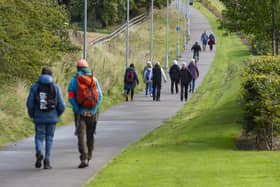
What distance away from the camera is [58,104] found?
45.6ft

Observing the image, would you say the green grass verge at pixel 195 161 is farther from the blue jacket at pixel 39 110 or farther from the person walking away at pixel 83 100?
the blue jacket at pixel 39 110

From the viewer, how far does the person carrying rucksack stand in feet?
45.0

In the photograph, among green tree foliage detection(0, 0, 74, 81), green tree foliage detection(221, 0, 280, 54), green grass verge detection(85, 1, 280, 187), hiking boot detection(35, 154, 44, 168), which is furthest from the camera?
green tree foliage detection(221, 0, 280, 54)

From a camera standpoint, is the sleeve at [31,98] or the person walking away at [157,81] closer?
the sleeve at [31,98]

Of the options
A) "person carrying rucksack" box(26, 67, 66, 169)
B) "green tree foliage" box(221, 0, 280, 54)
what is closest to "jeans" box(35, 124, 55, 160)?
"person carrying rucksack" box(26, 67, 66, 169)

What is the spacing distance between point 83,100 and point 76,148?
3740mm

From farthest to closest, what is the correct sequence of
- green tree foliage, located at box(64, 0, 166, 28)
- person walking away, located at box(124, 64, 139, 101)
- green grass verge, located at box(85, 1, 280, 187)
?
1. green tree foliage, located at box(64, 0, 166, 28)
2. person walking away, located at box(124, 64, 139, 101)
3. green grass verge, located at box(85, 1, 280, 187)

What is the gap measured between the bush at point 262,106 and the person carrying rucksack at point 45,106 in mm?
3910

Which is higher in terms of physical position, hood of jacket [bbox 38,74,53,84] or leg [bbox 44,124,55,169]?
hood of jacket [bbox 38,74,53,84]

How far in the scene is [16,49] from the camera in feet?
74.3

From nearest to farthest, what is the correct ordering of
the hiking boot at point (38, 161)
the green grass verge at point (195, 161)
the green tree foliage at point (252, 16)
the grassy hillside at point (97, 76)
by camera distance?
the green grass verge at point (195, 161) < the hiking boot at point (38, 161) < the grassy hillside at point (97, 76) < the green tree foliage at point (252, 16)

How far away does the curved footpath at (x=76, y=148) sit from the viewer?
42.1 ft

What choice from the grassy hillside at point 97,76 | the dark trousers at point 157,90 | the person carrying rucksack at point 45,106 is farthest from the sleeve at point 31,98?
the dark trousers at point 157,90

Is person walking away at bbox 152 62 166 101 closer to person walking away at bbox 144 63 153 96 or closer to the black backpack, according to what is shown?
person walking away at bbox 144 63 153 96
